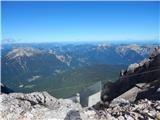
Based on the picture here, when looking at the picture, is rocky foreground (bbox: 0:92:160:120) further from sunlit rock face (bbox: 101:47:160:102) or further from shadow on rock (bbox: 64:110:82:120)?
sunlit rock face (bbox: 101:47:160:102)

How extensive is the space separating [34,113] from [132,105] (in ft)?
18.1

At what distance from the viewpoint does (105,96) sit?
34062 mm

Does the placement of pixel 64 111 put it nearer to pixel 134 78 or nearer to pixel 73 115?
pixel 73 115

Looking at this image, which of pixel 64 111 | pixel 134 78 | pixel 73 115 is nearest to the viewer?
pixel 73 115

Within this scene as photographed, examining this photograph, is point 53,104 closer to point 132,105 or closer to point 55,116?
point 55,116

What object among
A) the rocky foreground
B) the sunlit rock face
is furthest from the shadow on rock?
the sunlit rock face

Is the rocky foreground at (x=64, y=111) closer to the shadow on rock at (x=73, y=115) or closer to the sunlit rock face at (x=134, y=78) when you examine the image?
the shadow on rock at (x=73, y=115)

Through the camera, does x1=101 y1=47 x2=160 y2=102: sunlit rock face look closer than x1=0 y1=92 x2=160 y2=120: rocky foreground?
No

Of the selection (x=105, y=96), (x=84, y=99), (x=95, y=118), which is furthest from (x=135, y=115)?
(x=84, y=99)

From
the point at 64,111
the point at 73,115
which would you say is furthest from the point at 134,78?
the point at 73,115

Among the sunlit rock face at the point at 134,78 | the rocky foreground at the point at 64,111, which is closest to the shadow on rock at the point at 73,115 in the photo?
the rocky foreground at the point at 64,111

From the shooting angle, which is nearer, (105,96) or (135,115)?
(135,115)

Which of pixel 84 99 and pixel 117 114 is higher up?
pixel 117 114

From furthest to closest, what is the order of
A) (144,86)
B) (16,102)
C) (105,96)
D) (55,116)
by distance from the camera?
(105,96), (144,86), (16,102), (55,116)
